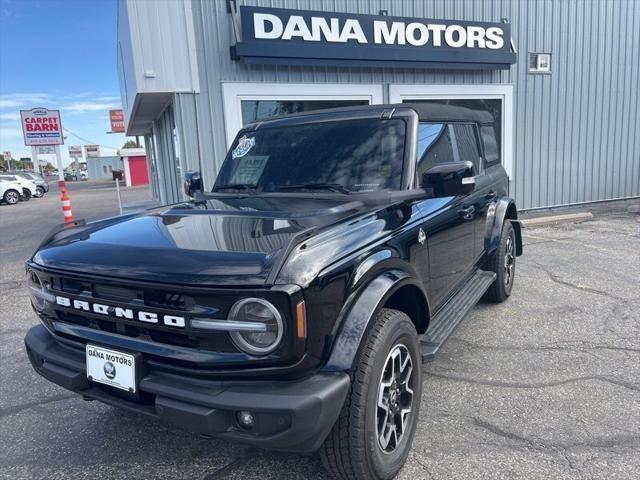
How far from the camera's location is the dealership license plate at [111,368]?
2.16m

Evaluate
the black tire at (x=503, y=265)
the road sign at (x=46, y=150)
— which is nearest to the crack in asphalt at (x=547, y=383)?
the black tire at (x=503, y=265)

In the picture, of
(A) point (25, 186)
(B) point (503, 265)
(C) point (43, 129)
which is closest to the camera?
(B) point (503, 265)

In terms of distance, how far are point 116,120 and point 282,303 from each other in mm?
39215

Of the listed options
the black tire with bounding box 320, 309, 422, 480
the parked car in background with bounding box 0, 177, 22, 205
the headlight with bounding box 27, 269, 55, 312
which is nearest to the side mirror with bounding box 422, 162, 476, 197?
the black tire with bounding box 320, 309, 422, 480

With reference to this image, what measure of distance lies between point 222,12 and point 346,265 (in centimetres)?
716

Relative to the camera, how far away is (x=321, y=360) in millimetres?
2059

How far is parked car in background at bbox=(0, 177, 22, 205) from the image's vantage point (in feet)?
82.7

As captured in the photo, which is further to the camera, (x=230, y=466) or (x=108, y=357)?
(x=230, y=466)

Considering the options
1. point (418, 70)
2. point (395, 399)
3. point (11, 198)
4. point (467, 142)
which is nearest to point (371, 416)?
point (395, 399)

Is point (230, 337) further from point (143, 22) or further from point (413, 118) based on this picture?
point (143, 22)

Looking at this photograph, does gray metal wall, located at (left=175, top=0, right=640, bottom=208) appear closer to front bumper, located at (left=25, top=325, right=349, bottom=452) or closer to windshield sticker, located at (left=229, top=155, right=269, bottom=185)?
windshield sticker, located at (left=229, top=155, right=269, bottom=185)

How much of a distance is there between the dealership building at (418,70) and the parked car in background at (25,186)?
1762 cm

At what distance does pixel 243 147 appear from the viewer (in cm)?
392

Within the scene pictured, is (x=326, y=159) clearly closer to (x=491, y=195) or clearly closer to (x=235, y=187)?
(x=235, y=187)
